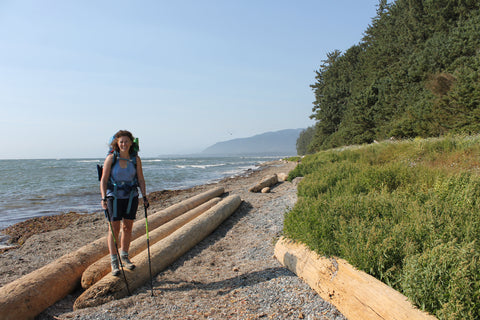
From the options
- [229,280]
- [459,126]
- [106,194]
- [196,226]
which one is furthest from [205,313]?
[459,126]

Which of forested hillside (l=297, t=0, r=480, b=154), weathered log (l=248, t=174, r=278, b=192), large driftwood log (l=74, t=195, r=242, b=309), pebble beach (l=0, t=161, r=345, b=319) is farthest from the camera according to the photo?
forested hillside (l=297, t=0, r=480, b=154)

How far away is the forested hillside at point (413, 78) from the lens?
2241cm

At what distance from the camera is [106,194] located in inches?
187

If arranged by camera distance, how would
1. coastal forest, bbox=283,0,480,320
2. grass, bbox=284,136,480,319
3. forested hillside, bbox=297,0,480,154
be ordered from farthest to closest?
forested hillside, bbox=297,0,480,154
coastal forest, bbox=283,0,480,320
grass, bbox=284,136,480,319

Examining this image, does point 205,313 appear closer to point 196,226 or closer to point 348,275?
point 348,275

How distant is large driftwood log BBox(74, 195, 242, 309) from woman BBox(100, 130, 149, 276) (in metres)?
0.24

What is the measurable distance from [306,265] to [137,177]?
9.88 ft

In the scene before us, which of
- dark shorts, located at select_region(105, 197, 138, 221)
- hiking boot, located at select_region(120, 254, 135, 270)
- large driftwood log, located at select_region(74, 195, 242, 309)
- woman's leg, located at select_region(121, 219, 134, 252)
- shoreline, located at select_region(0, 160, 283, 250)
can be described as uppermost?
dark shorts, located at select_region(105, 197, 138, 221)

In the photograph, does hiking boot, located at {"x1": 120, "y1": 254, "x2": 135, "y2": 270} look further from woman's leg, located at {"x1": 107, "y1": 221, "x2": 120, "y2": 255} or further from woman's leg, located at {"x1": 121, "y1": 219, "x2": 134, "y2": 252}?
woman's leg, located at {"x1": 107, "y1": 221, "x2": 120, "y2": 255}

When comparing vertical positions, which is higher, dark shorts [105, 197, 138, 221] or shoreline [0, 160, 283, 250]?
dark shorts [105, 197, 138, 221]

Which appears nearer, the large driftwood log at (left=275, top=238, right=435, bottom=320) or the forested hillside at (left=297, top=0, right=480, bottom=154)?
the large driftwood log at (left=275, top=238, right=435, bottom=320)

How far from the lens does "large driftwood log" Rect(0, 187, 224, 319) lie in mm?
3904

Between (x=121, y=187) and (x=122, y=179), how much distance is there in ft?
0.42

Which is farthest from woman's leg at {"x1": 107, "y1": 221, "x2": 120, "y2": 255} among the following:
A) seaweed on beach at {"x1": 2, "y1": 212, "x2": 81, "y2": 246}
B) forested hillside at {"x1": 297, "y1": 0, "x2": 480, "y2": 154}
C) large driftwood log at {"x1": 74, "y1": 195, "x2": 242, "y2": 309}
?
forested hillside at {"x1": 297, "y1": 0, "x2": 480, "y2": 154}
